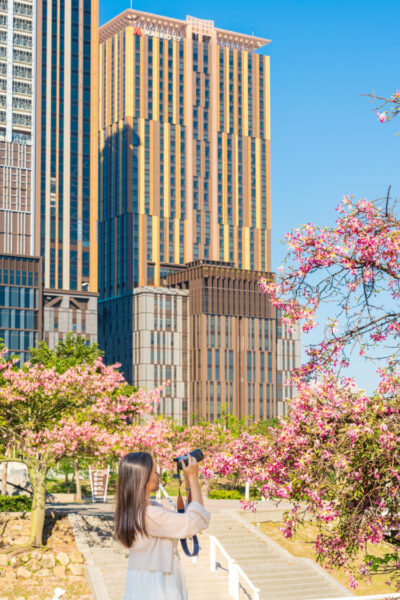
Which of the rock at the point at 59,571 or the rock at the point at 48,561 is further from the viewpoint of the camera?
the rock at the point at 48,561

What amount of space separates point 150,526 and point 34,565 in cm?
2586

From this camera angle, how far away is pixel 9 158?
149 metres

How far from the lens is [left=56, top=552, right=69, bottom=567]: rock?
30.6 m

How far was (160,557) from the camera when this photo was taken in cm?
616

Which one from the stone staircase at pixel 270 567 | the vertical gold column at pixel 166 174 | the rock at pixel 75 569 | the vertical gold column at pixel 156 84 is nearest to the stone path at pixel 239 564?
the stone staircase at pixel 270 567

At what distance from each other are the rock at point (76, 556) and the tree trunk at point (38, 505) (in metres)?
1.47

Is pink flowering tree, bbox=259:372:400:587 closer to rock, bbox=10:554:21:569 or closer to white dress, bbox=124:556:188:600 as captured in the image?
white dress, bbox=124:556:188:600

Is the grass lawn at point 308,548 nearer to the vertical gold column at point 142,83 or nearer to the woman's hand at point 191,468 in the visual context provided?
the woman's hand at point 191,468

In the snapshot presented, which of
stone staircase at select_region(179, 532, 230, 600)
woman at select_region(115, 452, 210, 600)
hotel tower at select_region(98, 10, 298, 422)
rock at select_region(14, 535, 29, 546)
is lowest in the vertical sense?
stone staircase at select_region(179, 532, 230, 600)

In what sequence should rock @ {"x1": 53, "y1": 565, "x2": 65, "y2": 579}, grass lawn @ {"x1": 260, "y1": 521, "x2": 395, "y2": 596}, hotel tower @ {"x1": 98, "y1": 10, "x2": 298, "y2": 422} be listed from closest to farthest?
1. rock @ {"x1": 53, "y1": 565, "x2": 65, "y2": 579}
2. grass lawn @ {"x1": 260, "y1": 521, "x2": 395, "y2": 596}
3. hotel tower @ {"x1": 98, "y1": 10, "x2": 298, "y2": 422}

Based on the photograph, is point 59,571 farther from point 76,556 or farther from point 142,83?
point 142,83

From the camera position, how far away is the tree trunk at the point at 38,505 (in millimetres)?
32250

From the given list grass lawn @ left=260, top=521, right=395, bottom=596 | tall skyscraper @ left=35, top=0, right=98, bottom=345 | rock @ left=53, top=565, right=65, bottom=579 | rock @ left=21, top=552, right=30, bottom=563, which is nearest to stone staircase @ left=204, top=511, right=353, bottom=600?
grass lawn @ left=260, top=521, right=395, bottom=596

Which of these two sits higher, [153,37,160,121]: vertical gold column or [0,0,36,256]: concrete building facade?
[153,37,160,121]: vertical gold column
